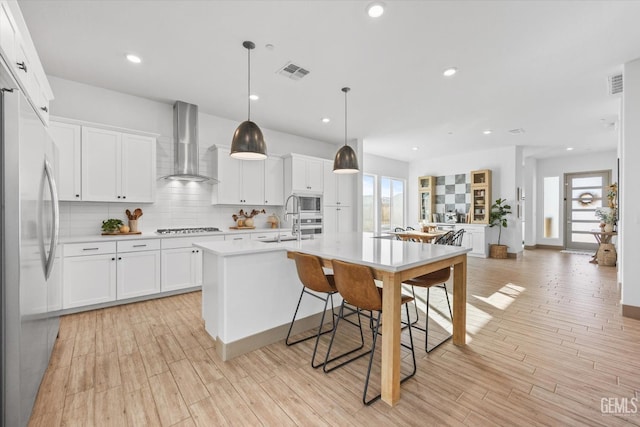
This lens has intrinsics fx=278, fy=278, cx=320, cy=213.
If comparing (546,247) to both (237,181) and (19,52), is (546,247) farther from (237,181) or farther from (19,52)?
(19,52)

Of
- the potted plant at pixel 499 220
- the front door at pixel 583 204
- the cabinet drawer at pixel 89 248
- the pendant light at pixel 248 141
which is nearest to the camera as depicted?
the pendant light at pixel 248 141

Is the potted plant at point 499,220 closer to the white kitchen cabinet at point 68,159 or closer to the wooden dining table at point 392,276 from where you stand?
the wooden dining table at point 392,276

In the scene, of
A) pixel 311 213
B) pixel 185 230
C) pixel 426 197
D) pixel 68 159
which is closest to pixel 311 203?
pixel 311 213

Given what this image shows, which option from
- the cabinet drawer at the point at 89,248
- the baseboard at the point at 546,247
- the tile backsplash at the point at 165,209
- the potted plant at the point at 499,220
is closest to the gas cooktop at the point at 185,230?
the tile backsplash at the point at 165,209

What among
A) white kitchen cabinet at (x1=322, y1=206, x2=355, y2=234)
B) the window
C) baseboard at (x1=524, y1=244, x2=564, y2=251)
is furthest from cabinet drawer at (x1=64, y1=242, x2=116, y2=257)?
baseboard at (x1=524, y1=244, x2=564, y2=251)

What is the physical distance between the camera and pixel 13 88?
1.38m

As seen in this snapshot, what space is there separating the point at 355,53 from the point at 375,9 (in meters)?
0.66

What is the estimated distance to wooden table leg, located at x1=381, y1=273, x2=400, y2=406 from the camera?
1731 millimetres

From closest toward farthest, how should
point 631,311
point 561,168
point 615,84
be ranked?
point 631,311
point 615,84
point 561,168

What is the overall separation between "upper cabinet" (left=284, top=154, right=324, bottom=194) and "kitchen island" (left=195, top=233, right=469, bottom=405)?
2.66m

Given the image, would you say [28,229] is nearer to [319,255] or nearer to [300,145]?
[319,255]

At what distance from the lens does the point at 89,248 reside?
3.27 m

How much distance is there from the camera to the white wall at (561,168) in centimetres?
784

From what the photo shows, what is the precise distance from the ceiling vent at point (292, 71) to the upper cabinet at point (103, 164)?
211 cm
